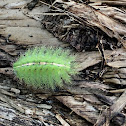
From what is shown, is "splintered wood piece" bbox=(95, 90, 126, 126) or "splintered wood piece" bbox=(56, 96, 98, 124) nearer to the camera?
"splintered wood piece" bbox=(95, 90, 126, 126)

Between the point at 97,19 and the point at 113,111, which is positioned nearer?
the point at 113,111

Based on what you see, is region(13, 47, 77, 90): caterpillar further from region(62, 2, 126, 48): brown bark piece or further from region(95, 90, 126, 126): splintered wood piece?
region(95, 90, 126, 126): splintered wood piece

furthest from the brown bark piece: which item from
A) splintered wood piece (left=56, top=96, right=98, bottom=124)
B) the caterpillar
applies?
splintered wood piece (left=56, top=96, right=98, bottom=124)

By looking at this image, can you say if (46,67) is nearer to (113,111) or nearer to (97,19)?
(97,19)

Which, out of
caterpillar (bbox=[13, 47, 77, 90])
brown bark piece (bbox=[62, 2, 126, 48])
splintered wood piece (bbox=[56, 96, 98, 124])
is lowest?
splintered wood piece (bbox=[56, 96, 98, 124])

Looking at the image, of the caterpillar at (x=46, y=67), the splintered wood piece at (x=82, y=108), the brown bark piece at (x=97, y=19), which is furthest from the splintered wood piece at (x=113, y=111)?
the brown bark piece at (x=97, y=19)

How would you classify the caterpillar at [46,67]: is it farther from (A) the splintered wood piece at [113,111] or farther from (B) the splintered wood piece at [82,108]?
(A) the splintered wood piece at [113,111]

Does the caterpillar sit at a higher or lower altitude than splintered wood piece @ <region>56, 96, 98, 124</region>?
higher

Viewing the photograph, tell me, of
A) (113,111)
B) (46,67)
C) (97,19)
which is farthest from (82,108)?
(97,19)

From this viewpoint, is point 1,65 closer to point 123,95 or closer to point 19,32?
point 19,32
